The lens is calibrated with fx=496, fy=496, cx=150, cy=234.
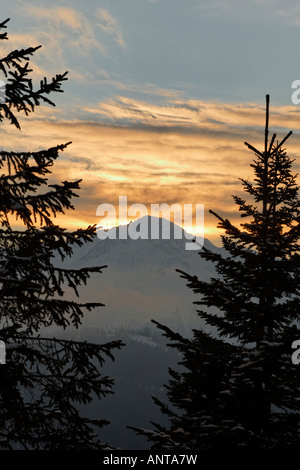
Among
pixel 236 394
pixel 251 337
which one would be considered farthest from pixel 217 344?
pixel 236 394

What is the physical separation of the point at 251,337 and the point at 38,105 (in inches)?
262

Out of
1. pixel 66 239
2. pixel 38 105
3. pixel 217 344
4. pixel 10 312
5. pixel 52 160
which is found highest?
pixel 38 105

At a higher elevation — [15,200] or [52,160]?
[52,160]

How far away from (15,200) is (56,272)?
165 cm

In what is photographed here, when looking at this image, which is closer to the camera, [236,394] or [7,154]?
[236,394]

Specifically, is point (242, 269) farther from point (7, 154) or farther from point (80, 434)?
point (7, 154)

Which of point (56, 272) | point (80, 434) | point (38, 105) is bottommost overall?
point (80, 434)

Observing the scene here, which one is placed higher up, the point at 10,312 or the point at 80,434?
the point at 10,312

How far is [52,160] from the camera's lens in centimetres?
1026

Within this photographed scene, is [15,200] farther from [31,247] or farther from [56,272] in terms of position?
[56,272]

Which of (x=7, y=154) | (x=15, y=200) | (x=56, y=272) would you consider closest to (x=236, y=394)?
(x=56, y=272)
